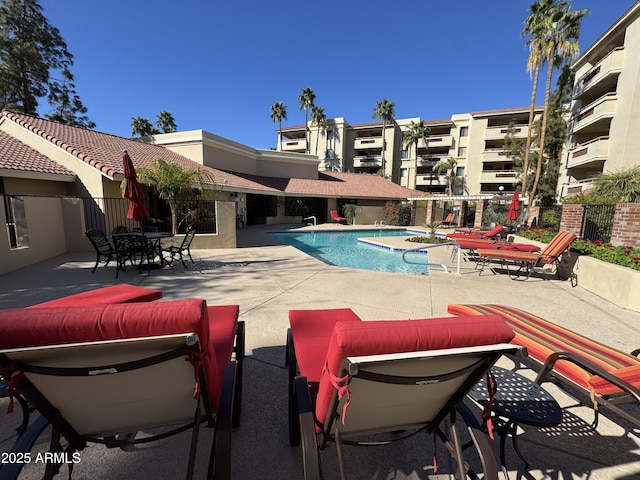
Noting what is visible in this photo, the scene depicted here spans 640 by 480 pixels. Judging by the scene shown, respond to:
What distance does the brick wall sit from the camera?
19.4 feet

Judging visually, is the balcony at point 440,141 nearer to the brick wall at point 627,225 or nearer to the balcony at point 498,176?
the balcony at point 498,176

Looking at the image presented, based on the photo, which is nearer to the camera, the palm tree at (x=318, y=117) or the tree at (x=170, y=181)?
the tree at (x=170, y=181)

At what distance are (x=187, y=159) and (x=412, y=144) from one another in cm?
3386

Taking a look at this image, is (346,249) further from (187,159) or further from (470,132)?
(470,132)

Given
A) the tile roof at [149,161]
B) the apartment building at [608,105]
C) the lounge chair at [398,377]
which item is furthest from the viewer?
the apartment building at [608,105]

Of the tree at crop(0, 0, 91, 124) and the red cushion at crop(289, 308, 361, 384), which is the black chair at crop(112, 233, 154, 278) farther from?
the tree at crop(0, 0, 91, 124)

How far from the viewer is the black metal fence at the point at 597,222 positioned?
24.3ft

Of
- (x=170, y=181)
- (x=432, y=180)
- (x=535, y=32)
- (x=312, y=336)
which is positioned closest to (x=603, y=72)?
(x=535, y=32)

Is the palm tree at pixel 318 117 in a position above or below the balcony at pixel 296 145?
above

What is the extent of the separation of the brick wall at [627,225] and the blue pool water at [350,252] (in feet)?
14.3

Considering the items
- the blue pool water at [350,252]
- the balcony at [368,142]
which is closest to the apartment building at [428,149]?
the balcony at [368,142]

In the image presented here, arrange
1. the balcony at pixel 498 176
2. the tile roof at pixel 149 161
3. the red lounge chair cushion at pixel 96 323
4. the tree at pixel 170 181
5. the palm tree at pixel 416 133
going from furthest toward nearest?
the palm tree at pixel 416 133 → the balcony at pixel 498 176 → the tile roof at pixel 149 161 → the tree at pixel 170 181 → the red lounge chair cushion at pixel 96 323

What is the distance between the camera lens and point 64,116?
26.8 meters

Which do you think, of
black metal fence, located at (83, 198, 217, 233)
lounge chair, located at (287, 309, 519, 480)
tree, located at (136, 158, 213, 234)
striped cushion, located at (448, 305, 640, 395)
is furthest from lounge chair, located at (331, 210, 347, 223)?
lounge chair, located at (287, 309, 519, 480)
